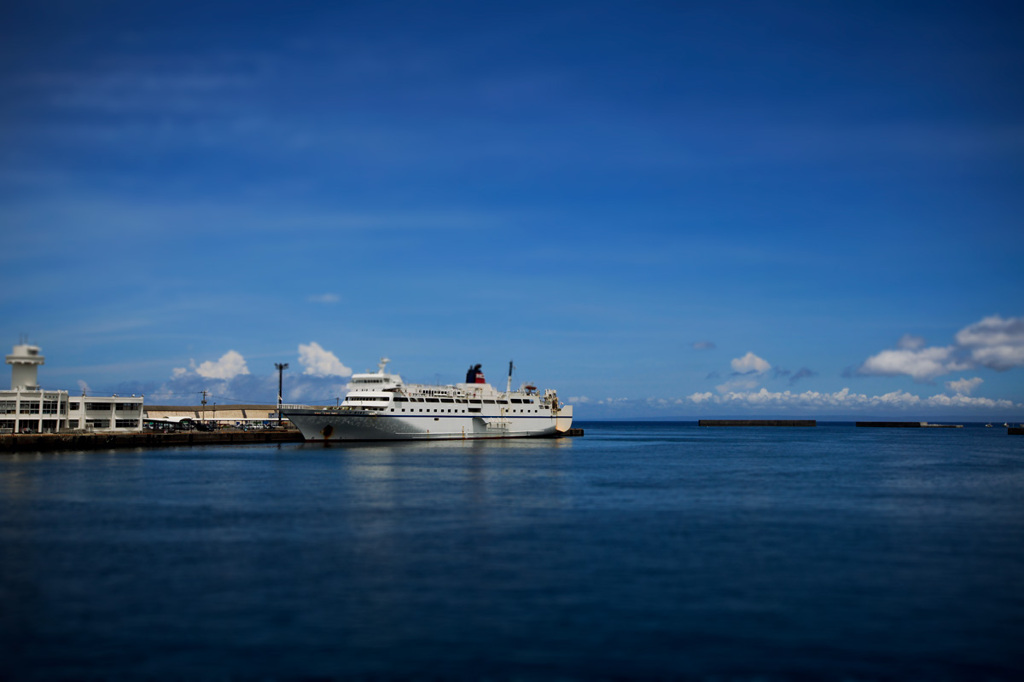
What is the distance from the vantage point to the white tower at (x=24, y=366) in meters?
92.4

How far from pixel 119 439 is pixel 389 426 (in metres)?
31.4

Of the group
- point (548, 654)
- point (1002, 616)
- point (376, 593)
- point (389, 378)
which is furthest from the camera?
point (389, 378)

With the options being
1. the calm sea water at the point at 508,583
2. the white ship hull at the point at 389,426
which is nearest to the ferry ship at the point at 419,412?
the white ship hull at the point at 389,426

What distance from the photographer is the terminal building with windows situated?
87.7 m

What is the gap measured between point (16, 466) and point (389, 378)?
4022 centimetres

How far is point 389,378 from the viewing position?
298 ft

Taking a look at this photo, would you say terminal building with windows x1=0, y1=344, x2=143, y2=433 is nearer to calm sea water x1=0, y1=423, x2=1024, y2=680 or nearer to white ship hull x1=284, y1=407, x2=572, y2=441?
white ship hull x1=284, y1=407, x2=572, y2=441

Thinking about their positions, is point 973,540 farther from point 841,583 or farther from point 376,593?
point 376,593

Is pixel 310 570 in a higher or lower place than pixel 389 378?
lower

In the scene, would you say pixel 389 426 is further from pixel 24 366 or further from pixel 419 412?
pixel 24 366

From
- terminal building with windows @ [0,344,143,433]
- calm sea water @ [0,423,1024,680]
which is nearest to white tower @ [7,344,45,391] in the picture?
terminal building with windows @ [0,344,143,433]

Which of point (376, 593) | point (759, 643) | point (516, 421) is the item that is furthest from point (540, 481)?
point (516, 421)

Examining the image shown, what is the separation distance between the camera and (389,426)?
92.1 metres

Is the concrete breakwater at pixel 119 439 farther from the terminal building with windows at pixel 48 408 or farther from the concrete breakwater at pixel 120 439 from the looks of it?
the terminal building with windows at pixel 48 408
